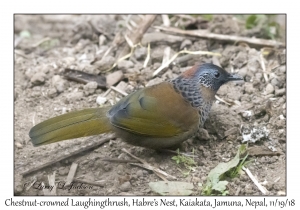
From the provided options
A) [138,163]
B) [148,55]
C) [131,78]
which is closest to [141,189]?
[138,163]

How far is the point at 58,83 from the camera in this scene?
6.43 m

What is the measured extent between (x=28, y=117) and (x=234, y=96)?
242 cm

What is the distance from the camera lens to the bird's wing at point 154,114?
17.3 feet

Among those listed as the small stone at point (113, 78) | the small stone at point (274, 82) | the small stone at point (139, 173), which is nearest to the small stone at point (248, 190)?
the small stone at point (139, 173)

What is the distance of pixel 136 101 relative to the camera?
540cm

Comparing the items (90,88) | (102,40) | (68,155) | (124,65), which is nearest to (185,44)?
(124,65)

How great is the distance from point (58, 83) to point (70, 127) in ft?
4.34

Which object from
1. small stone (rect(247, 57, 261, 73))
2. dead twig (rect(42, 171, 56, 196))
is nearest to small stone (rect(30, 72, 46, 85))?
dead twig (rect(42, 171, 56, 196))

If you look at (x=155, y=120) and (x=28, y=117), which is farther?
(x=28, y=117)

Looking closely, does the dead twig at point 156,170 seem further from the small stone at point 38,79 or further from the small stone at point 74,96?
the small stone at point 38,79

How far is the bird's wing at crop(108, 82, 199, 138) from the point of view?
528 centimetres

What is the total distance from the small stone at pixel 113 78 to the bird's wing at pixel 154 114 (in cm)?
95
